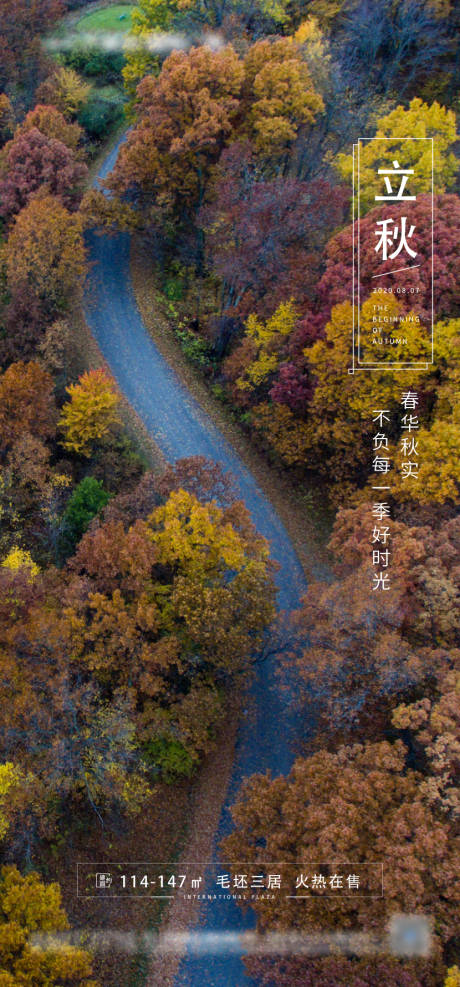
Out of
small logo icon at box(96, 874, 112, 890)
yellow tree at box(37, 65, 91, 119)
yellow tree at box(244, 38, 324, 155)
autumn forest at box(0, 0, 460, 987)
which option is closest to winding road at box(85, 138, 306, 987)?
autumn forest at box(0, 0, 460, 987)

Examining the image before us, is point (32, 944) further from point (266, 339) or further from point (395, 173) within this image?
point (395, 173)

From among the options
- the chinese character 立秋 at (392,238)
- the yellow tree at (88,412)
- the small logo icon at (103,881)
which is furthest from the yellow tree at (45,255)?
the small logo icon at (103,881)

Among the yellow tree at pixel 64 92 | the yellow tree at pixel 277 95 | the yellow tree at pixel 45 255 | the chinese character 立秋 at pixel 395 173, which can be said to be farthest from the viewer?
the yellow tree at pixel 64 92

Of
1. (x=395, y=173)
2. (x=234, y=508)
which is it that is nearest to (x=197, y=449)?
(x=234, y=508)

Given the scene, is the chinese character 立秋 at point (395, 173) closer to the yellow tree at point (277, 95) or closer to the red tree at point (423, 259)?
the red tree at point (423, 259)

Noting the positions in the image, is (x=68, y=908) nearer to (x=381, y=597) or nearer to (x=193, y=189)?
(x=381, y=597)

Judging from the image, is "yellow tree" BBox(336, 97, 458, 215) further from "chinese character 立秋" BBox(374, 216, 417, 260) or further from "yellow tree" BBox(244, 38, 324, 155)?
"chinese character 立秋" BBox(374, 216, 417, 260)

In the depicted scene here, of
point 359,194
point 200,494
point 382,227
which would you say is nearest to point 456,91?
point 359,194
